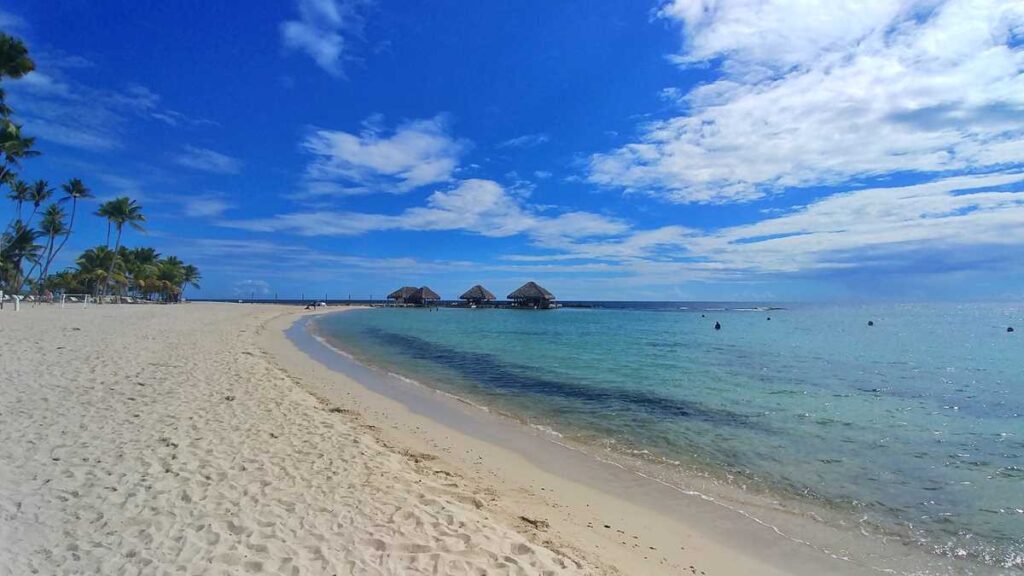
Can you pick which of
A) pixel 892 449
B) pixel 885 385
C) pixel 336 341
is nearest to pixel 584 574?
pixel 892 449

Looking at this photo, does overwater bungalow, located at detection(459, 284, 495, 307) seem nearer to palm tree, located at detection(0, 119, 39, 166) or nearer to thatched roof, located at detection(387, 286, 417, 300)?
thatched roof, located at detection(387, 286, 417, 300)

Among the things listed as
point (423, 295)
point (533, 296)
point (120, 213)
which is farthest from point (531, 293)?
point (120, 213)

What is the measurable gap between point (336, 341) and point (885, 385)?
24.3 meters

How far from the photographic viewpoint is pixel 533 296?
78.1 meters

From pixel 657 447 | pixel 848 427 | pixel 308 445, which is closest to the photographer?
pixel 308 445

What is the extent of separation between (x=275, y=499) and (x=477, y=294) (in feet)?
259

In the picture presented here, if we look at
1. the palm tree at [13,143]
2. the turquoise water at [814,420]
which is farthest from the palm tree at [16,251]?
the turquoise water at [814,420]

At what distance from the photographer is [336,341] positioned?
1056 inches

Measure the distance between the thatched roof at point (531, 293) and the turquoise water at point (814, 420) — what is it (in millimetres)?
54920

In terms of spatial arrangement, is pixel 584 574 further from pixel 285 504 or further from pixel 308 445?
pixel 308 445

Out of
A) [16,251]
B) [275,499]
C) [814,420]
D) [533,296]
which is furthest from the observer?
[533,296]

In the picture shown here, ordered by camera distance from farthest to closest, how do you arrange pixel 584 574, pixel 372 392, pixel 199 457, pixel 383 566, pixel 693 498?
pixel 372 392 → pixel 693 498 → pixel 199 457 → pixel 584 574 → pixel 383 566

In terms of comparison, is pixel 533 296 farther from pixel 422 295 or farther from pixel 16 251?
pixel 16 251

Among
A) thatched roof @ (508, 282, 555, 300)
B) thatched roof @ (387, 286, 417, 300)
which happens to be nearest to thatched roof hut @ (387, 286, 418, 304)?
thatched roof @ (387, 286, 417, 300)
